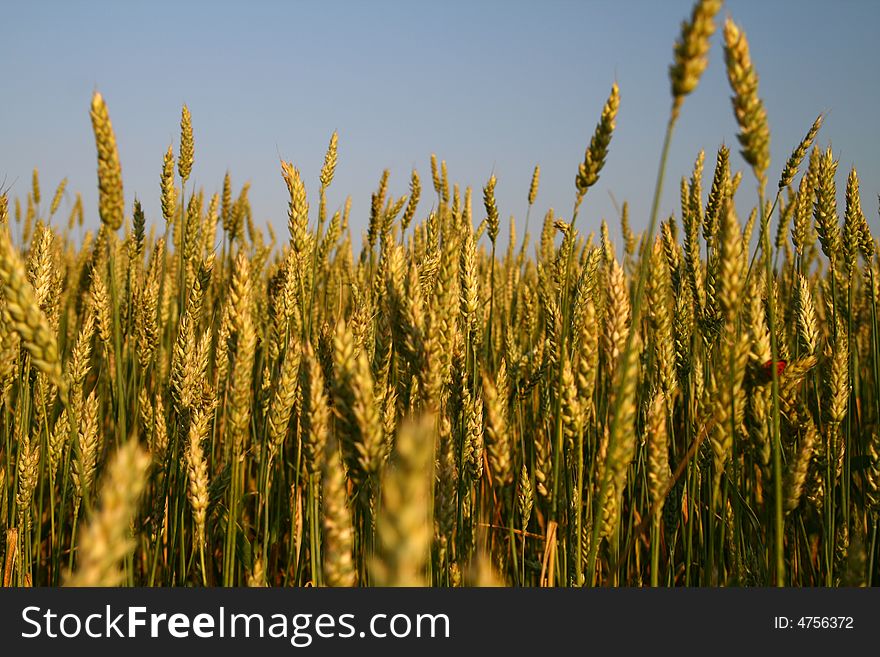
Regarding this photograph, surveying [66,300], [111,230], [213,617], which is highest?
[66,300]

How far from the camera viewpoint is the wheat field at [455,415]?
1.01 meters

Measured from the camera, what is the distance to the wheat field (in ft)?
3.32

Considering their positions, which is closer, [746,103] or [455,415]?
[746,103]

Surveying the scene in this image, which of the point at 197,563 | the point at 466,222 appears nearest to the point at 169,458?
the point at 197,563

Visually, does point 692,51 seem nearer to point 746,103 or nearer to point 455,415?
point 746,103

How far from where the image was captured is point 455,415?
1.44 metres

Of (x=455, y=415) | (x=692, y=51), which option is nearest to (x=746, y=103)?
(x=692, y=51)

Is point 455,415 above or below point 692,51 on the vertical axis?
below

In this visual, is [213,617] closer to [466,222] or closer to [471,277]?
[471,277]

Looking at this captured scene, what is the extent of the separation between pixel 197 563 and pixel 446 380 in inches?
40.0

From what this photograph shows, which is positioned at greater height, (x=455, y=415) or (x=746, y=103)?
(x=746, y=103)

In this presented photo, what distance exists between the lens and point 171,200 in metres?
2.12

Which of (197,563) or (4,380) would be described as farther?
(197,563)

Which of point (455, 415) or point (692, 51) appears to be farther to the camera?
point (455, 415)
